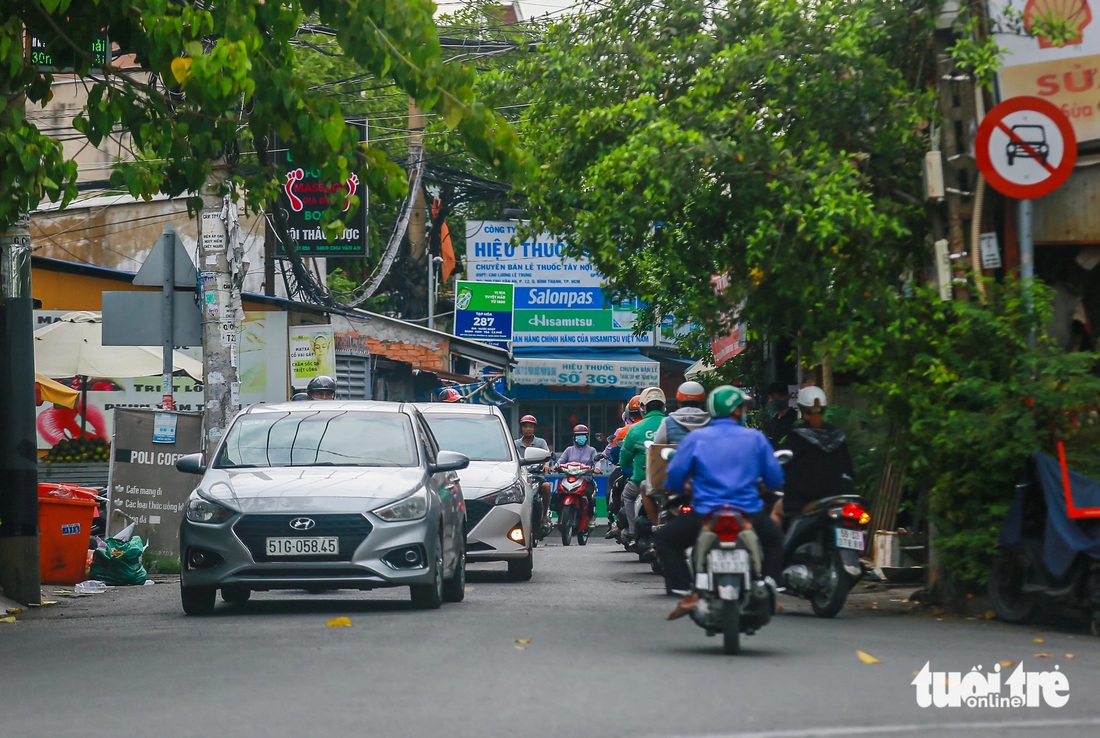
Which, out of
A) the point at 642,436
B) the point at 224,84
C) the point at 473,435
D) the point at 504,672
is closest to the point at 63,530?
the point at 473,435

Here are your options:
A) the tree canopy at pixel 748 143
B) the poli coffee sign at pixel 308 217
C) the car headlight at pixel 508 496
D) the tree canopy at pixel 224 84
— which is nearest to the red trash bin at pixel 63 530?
the car headlight at pixel 508 496

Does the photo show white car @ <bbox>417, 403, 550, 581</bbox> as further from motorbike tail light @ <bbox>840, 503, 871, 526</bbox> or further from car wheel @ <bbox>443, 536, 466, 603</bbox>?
motorbike tail light @ <bbox>840, 503, 871, 526</bbox>

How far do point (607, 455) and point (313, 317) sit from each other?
277 inches

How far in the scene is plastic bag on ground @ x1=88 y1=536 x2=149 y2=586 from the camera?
15734mm

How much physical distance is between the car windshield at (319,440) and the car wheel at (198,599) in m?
0.97

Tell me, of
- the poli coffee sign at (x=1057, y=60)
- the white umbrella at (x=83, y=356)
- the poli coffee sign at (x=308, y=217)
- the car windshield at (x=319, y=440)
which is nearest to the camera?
the car windshield at (x=319, y=440)

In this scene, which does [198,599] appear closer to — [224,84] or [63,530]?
[63,530]

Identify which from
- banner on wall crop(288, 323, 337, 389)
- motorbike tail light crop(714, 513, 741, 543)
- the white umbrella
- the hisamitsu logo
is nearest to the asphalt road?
the hisamitsu logo

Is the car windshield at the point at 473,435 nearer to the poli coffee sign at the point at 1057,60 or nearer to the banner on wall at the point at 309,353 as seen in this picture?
the poli coffee sign at the point at 1057,60

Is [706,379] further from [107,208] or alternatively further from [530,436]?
[107,208]

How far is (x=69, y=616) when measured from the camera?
41.3 ft

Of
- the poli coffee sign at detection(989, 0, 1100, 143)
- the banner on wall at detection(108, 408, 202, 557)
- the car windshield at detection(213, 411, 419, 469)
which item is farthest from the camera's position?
the banner on wall at detection(108, 408, 202, 557)

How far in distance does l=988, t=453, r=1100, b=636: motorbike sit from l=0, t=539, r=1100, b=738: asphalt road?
0.85ft

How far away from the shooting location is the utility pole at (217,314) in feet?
54.8
